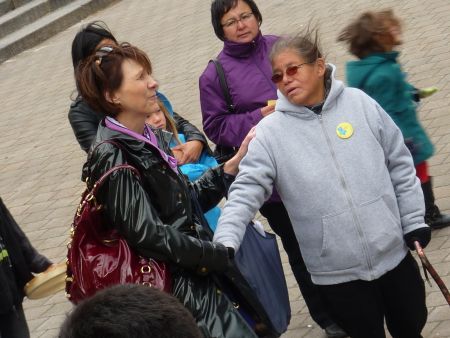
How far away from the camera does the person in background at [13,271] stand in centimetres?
443

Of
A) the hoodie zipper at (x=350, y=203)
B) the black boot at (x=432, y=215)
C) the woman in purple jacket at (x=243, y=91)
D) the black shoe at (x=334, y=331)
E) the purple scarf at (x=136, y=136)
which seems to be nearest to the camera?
the purple scarf at (x=136, y=136)

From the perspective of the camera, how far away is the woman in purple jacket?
5000mm

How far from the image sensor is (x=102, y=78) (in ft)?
12.0

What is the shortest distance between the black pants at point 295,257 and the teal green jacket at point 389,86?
2.71 feet

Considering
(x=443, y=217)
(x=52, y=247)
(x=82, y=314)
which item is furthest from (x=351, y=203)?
(x=52, y=247)

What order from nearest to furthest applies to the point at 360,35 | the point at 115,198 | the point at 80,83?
the point at 115,198 → the point at 80,83 → the point at 360,35

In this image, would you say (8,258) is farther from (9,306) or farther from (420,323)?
(420,323)

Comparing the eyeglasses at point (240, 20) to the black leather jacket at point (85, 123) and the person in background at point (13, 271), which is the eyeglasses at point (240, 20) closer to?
the black leather jacket at point (85, 123)

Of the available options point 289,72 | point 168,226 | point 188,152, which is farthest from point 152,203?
point 188,152

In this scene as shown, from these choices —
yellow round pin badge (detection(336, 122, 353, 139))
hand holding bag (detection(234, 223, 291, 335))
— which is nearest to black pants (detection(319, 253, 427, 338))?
hand holding bag (detection(234, 223, 291, 335))

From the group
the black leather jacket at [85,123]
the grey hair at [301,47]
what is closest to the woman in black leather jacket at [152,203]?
the grey hair at [301,47]

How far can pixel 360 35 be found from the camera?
5320 millimetres

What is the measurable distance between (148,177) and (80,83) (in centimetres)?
43

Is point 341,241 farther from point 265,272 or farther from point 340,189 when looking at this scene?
point 265,272
